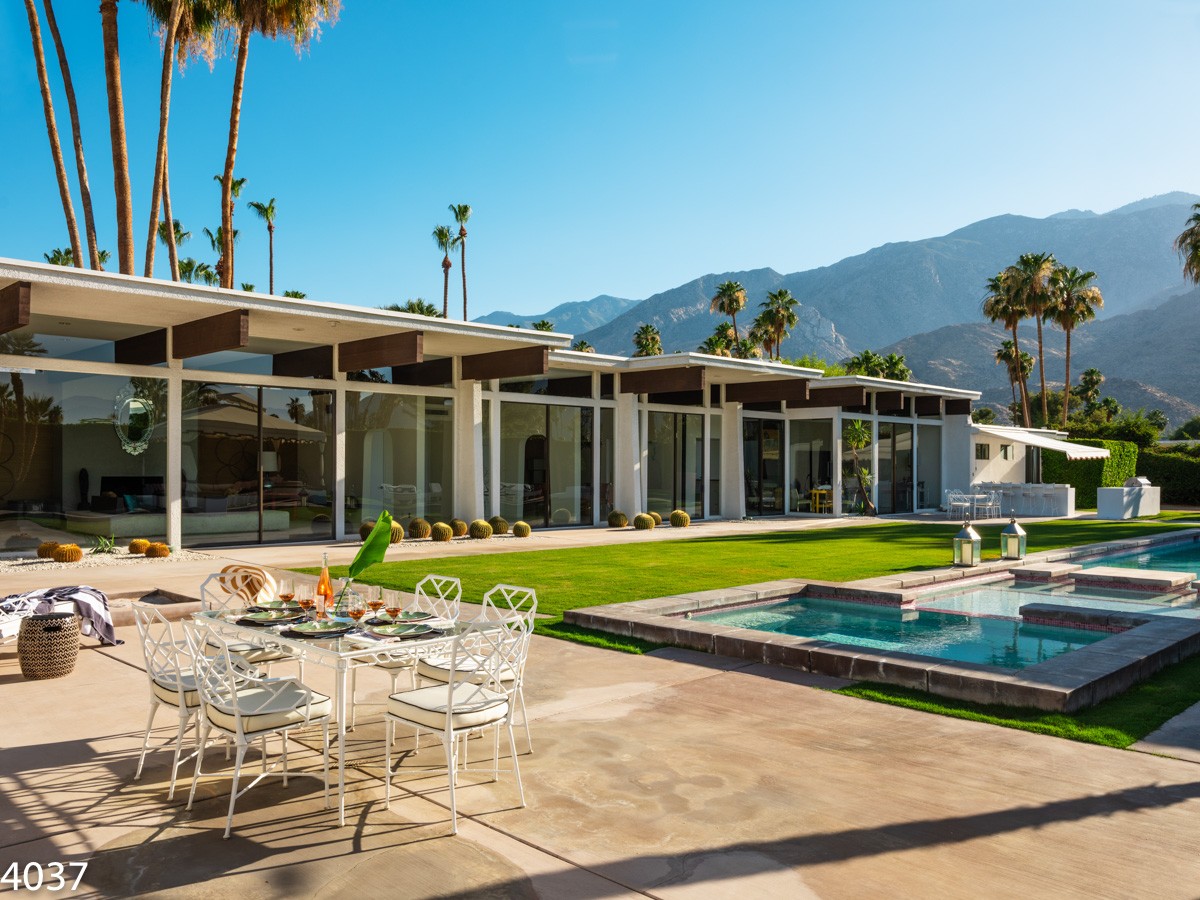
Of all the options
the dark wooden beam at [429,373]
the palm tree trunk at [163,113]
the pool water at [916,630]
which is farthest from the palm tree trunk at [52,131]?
the pool water at [916,630]

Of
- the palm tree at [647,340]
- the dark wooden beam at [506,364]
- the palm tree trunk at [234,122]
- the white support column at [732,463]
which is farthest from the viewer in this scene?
the palm tree at [647,340]

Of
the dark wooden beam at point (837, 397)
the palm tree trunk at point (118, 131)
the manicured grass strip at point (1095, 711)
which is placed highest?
the palm tree trunk at point (118, 131)

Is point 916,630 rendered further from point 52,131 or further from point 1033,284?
point 1033,284

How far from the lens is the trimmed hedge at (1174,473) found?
109 feet

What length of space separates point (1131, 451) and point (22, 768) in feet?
118

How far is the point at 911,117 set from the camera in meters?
24.4

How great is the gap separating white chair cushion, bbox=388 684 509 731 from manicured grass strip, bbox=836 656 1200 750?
2883 millimetres

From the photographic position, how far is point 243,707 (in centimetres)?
429

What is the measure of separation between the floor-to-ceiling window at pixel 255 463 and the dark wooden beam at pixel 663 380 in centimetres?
711

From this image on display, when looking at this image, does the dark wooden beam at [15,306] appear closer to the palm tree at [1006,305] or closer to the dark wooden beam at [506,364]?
the dark wooden beam at [506,364]

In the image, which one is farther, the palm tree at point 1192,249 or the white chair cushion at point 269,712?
the palm tree at point 1192,249

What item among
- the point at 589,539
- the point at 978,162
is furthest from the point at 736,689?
the point at 978,162

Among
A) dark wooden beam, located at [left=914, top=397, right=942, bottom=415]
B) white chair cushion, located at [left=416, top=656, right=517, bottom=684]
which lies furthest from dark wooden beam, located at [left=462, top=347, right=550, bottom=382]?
dark wooden beam, located at [left=914, top=397, right=942, bottom=415]

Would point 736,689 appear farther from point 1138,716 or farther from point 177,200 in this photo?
point 177,200
